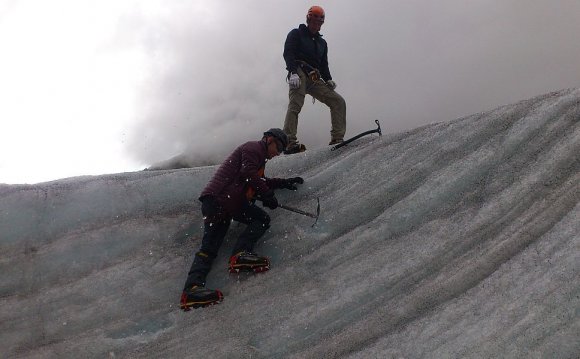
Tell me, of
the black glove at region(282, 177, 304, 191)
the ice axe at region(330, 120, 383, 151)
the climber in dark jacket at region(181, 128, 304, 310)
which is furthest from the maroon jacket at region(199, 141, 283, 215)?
the ice axe at region(330, 120, 383, 151)

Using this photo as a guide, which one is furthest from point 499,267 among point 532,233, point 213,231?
point 213,231

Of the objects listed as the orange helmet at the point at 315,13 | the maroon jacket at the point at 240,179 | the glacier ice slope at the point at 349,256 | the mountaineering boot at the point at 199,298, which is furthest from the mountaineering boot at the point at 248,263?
the orange helmet at the point at 315,13

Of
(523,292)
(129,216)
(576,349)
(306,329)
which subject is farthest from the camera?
(129,216)

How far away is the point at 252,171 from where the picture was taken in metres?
7.76

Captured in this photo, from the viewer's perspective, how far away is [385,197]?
27.1ft

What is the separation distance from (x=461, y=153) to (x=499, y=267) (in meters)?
2.88

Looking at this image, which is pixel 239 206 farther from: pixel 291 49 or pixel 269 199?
pixel 291 49

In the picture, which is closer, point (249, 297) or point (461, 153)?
point (249, 297)

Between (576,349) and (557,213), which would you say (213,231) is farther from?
(576,349)

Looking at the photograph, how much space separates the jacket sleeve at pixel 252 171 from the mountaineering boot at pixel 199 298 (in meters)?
1.56

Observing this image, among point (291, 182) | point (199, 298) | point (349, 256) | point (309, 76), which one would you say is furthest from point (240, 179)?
point (309, 76)

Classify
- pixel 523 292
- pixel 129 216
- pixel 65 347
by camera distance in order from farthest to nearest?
pixel 129 216 → pixel 65 347 → pixel 523 292

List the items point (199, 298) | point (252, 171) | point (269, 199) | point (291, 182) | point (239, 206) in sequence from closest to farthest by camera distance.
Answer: point (199, 298) < point (252, 171) < point (239, 206) < point (269, 199) < point (291, 182)

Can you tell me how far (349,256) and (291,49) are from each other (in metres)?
4.95
